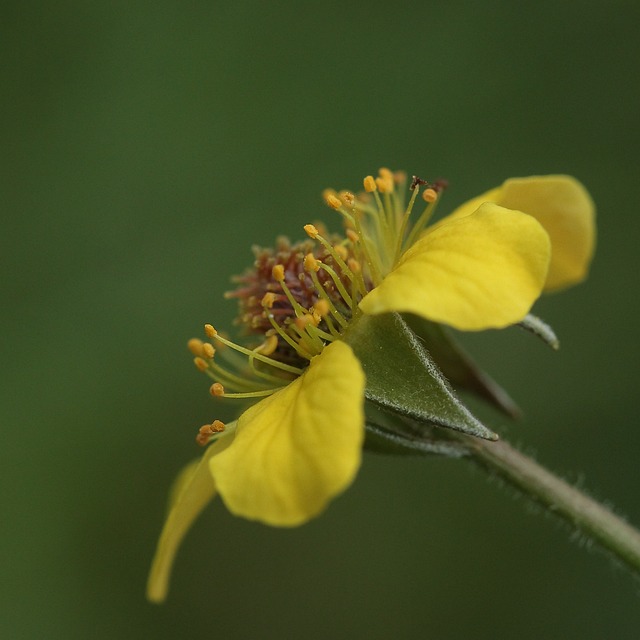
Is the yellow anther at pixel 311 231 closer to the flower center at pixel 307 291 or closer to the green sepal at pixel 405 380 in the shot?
the flower center at pixel 307 291

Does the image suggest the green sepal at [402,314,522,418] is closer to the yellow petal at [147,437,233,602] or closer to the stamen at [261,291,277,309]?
the stamen at [261,291,277,309]

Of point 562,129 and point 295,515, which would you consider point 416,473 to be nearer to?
point 562,129

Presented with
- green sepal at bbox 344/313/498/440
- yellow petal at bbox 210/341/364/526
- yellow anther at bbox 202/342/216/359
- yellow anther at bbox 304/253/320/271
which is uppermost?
yellow anther at bbox 304/253/320/271

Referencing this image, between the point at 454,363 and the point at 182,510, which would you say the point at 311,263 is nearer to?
the point at 454,363

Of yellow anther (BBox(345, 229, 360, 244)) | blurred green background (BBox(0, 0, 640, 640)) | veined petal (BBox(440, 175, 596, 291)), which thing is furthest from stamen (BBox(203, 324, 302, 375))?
blurred green background (BBox(0, 0, 640, 640))

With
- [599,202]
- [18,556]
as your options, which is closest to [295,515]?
[18,556]

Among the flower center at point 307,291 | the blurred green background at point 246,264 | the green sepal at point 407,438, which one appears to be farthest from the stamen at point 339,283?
the blurred green background at point 246,264
